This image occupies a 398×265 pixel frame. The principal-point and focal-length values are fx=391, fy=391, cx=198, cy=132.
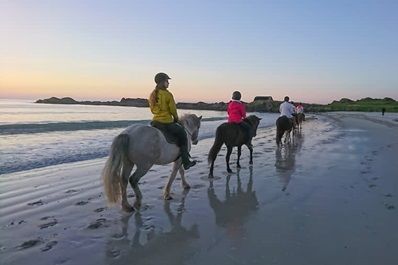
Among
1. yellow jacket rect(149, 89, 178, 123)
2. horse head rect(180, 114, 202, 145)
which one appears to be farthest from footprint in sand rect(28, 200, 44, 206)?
horse head rect(180, 114, 202, 145)

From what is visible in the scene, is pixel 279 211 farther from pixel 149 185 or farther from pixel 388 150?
pixel 388 150

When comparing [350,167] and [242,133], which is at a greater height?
[242,133]

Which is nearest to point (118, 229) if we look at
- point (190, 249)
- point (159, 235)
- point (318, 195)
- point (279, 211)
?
point (159, 235)

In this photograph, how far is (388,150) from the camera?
1561 centimetres

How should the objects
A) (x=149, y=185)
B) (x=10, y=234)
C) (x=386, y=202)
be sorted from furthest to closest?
(x=149, y=185) < (x=386, y=202) < (x=10, y=234)

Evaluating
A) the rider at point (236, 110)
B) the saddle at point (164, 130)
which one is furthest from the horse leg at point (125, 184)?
the rider at point (236, 110)

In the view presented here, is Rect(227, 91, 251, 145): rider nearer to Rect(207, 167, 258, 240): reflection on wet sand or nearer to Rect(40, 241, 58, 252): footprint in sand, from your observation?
Rect(207, 167, 258, 240): reflection on wet sand

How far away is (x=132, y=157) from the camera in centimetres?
→ 668

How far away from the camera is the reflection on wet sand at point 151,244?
4.64 m

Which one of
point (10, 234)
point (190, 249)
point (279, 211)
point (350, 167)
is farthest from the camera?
point (350, 167)

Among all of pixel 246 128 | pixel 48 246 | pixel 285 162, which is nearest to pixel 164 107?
pixel 48 246

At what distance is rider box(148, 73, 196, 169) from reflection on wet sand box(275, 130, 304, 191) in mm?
2727

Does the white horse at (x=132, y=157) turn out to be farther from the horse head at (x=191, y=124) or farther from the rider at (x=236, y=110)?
the rider at (x=236, y=110)

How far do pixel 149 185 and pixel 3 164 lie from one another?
17.5 ft
